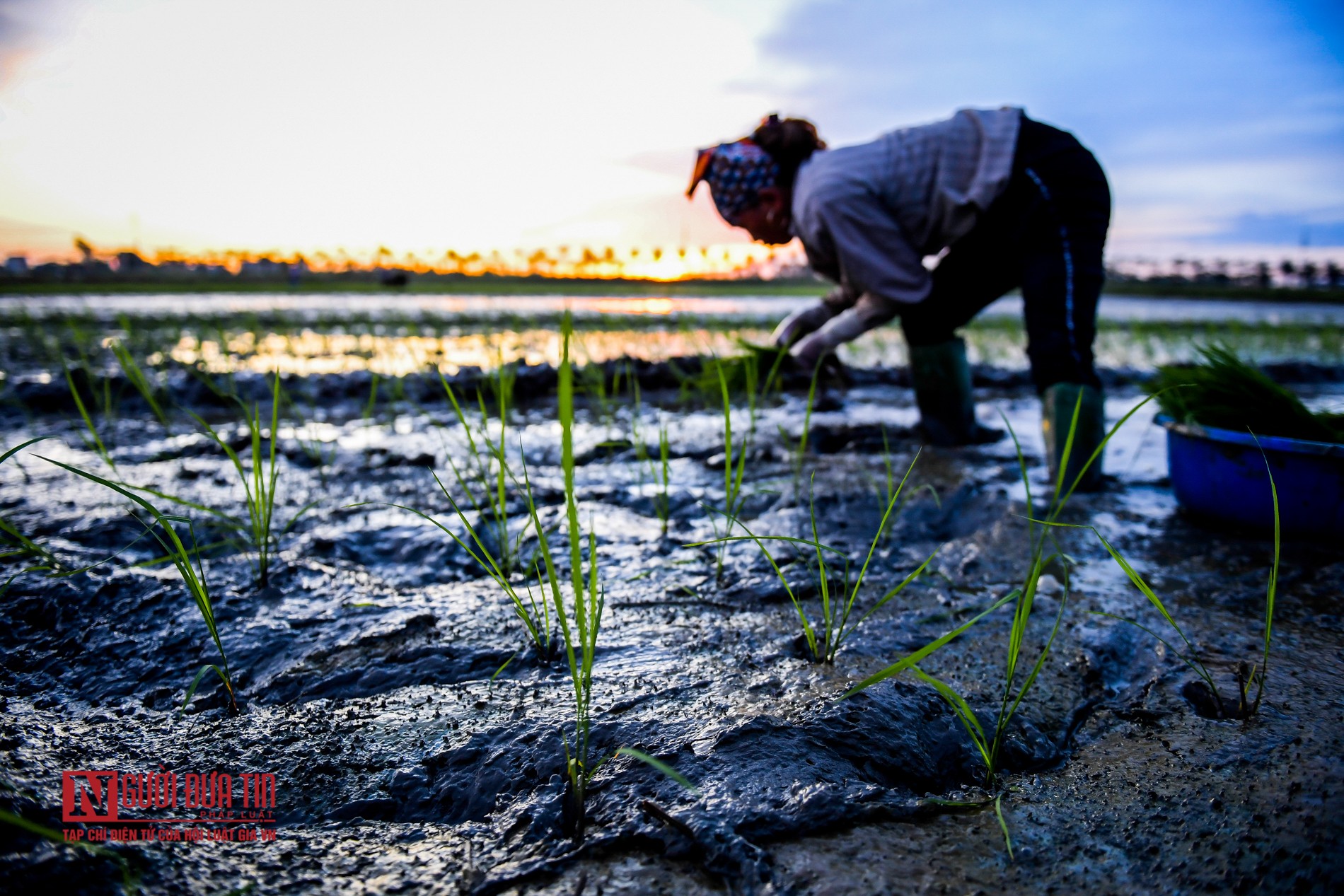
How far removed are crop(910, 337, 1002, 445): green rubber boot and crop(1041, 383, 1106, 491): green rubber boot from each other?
2.07 ft

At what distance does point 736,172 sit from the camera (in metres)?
2.58

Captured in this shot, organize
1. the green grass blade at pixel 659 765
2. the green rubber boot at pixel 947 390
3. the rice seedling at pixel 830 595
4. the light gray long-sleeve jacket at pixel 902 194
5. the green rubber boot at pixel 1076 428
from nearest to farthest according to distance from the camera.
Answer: the green grass blade at pixel 659 765 < the rice seedling at pixel 830 595 < the green rubber boot at pixel 1076 428 < the light gray long-sleeve jacket at pixel 902 194 < the green rubber boot at pixel 947 390

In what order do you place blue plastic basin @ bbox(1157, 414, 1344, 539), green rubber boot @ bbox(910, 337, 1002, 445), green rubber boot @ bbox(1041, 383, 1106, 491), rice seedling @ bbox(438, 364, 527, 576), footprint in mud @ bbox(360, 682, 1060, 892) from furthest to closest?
green rubber boot @ bbox(910, 337, 1002, 445) → green rubber boot @ bbox(1041, 383, 1106, 491) → blue plastic basin @ bbox(1157, 414, 1344, 539) → rice seedling @ bbox(438, 364, 527, 576) → footprint in mud @ bbox(360, 682, 1060, 892)

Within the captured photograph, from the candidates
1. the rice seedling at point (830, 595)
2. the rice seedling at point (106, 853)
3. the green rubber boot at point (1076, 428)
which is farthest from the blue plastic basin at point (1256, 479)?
the rice seedling at point (106, 853)

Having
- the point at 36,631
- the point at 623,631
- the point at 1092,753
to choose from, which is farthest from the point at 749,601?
the point at 36,631

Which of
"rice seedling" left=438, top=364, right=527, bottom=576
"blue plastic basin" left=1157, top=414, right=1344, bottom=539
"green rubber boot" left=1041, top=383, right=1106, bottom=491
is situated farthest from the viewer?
"green rubber boot" left=1041, top=383, right=1106, bottom=491

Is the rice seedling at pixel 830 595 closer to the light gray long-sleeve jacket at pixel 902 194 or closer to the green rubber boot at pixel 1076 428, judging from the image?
the green rubber boot at pixel 1076 428

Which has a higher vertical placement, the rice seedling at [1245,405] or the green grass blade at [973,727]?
the rice seedling at [1245,405]

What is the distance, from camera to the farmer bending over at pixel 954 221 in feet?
7.48

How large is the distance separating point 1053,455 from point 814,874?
82.3 inches

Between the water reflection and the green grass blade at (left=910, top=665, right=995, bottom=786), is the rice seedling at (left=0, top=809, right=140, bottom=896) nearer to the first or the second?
the green grass blade at (left=910, top=665, right=995, bottom=786)

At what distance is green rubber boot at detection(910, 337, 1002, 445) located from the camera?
2.96 meters

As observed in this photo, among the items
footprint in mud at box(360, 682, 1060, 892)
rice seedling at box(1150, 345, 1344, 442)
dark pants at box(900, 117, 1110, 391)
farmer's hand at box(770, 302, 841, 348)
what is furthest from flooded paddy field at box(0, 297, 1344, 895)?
farmer's hand at box(770, 302, 841, 348)

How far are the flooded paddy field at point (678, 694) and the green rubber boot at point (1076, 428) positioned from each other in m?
0.12
